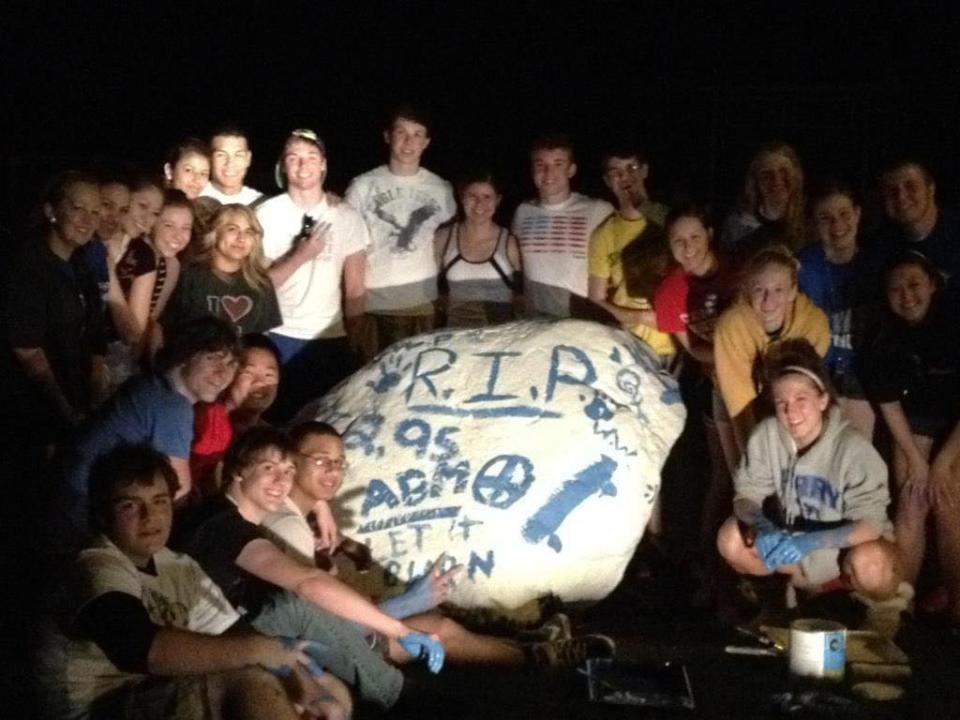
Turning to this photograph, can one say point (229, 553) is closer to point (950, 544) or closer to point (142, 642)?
point (142, 642)

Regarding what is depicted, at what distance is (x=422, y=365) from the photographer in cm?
645

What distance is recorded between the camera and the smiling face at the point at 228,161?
7.30m

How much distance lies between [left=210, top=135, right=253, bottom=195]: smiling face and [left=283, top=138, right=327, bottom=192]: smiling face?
0.29 m

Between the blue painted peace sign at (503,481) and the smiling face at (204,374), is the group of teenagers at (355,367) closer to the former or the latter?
the smiling face at (204,374)

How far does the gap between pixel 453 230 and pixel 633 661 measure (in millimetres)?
2720

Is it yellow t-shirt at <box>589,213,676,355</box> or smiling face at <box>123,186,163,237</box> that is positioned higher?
smiling face at <box>123,186,163,237</box>

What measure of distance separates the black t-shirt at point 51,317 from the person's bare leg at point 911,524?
3.57 metres

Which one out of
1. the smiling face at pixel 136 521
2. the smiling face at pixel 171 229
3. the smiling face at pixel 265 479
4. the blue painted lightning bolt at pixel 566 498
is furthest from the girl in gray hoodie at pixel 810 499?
the smiling face at pixel 171 229

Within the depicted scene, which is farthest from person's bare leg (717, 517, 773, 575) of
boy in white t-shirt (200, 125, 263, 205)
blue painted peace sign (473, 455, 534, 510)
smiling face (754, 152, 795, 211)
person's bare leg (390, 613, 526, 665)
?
boy in white t-shirt (200, 125, 263, 205)

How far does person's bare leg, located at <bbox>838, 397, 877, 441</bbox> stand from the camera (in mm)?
6363

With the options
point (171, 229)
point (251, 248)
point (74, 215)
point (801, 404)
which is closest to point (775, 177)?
point (801, 404)

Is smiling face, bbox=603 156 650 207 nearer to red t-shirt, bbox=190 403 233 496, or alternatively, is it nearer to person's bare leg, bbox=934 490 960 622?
person's bare leg, bbox=934 490 960 622

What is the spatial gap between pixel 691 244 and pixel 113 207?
106 inches

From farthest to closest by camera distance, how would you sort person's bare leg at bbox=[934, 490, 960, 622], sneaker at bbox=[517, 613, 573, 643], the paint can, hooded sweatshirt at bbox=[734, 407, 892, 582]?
person's bare leg at bbox=[934, 490, 960, 622] < hooded sweatshirt at bbox=[734, 407, 892, 582] < sneaker at bbox=[517, 613, 573, 643] < the paint can
